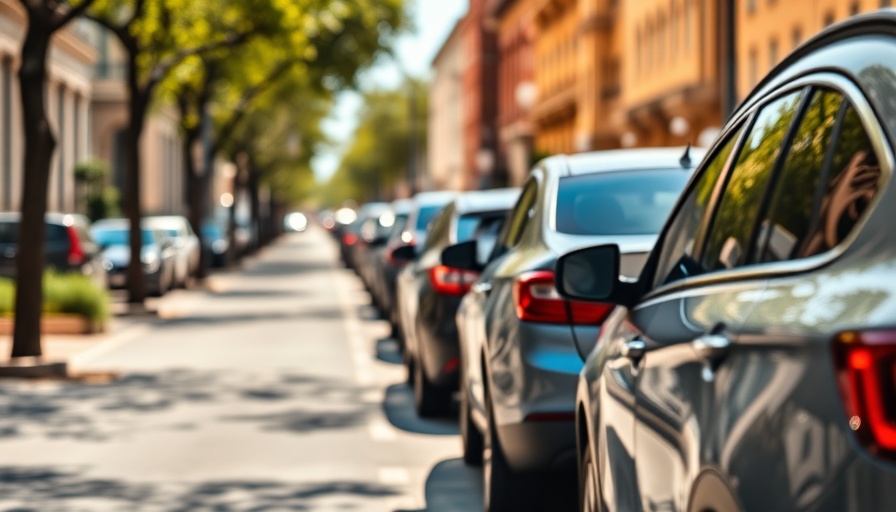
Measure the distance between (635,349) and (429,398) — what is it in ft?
26.4

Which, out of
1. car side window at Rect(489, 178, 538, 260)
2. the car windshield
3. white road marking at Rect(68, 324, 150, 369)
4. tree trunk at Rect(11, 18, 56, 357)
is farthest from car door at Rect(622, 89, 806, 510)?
the car windshield

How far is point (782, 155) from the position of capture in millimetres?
3354

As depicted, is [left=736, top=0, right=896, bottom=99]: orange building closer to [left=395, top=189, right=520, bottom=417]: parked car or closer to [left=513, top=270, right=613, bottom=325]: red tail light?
[left=395, top=189, right=520, bottom=417]: parked car

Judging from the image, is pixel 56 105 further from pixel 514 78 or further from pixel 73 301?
pixel 73 301

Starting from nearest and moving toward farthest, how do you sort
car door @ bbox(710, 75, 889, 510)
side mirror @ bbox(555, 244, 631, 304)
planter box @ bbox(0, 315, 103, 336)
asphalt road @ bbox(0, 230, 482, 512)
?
1. car door @ bbox(710, 75, 889, 510)
2. side mirror @ bbox(555, 244, 631, 304)
3. asphalt road @ bbox(0, 230, 482, 512)
4. planter box @ bbox(0, 315, 103, 336)

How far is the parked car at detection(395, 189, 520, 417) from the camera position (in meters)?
11.7

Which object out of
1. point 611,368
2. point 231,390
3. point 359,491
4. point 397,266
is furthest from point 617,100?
point 611,368

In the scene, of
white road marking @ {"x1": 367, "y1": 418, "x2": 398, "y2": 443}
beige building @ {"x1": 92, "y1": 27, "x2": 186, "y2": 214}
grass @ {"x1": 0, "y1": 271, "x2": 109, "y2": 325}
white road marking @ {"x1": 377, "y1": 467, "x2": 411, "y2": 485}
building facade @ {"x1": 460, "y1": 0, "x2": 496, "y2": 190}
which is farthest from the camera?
building facade @ {"x1": 460, "y1": 0, "x2": 496, "y2": 190}

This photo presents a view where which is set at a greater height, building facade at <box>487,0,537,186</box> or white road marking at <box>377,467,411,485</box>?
building facade at <box>487,0,537,186</box>

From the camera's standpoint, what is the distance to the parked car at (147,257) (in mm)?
31062

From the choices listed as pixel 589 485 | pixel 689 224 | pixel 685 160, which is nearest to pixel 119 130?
pixel 685 160

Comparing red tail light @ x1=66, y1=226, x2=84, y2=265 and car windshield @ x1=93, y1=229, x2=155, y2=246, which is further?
car windshield @ x1=93, y1=229, x2=155, y2=246

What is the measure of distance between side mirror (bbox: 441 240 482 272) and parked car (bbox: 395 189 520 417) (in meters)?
1.15

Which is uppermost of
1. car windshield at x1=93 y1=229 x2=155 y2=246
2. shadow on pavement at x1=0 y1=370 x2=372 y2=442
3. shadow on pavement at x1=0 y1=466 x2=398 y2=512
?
car windshield at x1=93 y1=229 x2=155 y2=246
